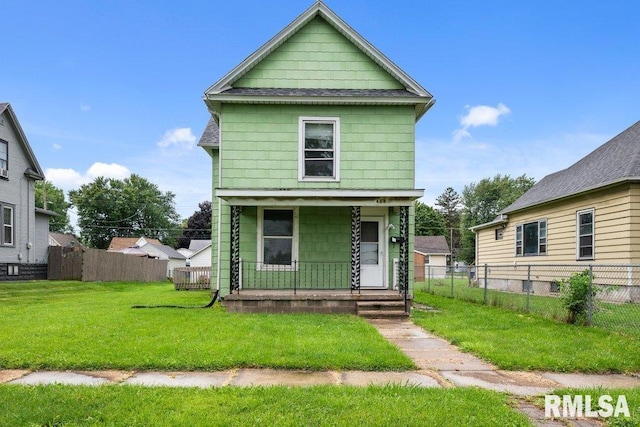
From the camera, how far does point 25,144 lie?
19.1m

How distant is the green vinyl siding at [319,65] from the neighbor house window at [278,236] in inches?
138

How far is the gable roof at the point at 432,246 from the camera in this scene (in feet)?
142

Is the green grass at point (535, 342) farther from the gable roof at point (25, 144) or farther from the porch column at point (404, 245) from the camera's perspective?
the gable roof at point (25, 144)

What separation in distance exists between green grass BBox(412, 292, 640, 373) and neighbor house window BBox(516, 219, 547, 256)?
7291 mm

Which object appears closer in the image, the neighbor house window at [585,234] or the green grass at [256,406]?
the green grass at [256,406]

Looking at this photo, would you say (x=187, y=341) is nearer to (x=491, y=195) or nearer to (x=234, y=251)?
(x=234, y=251)

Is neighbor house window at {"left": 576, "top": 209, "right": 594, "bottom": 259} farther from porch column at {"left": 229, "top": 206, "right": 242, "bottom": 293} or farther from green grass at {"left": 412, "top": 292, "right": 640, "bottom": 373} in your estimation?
porch column at {"left": 229, "top": 206, "right": 242, "bottom": 293}

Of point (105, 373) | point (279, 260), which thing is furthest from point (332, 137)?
point (105, 373)

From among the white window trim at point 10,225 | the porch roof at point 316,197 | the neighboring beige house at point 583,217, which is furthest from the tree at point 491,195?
the white window trim at point 10,225

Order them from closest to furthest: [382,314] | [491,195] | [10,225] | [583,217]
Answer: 1. [382,314]
2. [583,217]
3. [10,225]
4. [491,195]

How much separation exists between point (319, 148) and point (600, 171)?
8914 millimetres

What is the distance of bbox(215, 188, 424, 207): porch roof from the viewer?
1008 centimetres

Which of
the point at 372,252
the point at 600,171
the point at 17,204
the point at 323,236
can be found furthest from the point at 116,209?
the point at 600,171

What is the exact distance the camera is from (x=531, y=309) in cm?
995
